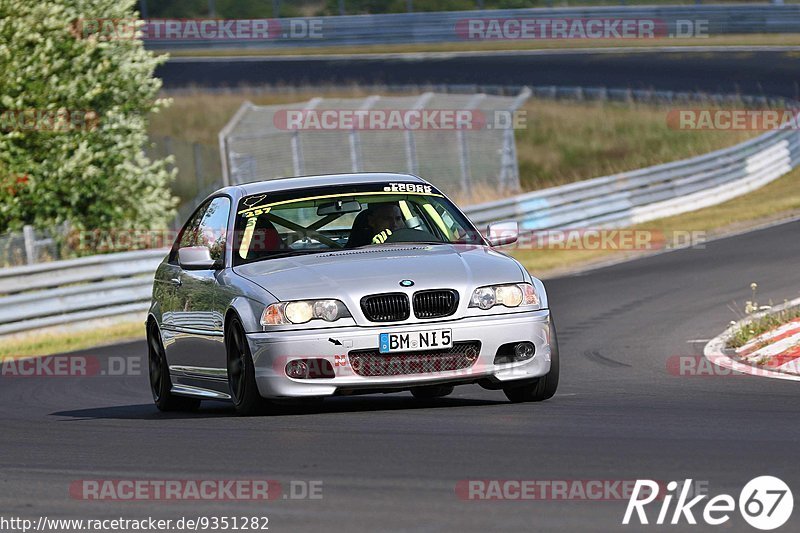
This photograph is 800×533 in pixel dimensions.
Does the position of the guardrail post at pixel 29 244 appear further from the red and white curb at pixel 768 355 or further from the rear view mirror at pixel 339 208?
the rear view mirror at pixel 339 208

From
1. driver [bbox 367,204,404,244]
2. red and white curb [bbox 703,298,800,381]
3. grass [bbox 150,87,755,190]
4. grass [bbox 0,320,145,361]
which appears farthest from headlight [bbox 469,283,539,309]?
grass [bbox 150,87,755,190]

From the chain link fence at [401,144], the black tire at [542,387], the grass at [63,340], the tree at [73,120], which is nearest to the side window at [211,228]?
the black tire at [542,387]

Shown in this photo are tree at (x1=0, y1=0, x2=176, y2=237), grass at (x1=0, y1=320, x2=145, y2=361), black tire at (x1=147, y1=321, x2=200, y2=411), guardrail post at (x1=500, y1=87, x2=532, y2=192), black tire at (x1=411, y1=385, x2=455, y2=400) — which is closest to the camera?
black tire at (x1=411, y1=385, x2=455, y2=400)

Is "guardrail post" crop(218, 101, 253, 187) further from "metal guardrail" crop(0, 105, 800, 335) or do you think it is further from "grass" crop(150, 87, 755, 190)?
"grass" crop(150, 87, 755, 190)

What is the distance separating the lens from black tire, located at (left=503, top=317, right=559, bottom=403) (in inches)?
378

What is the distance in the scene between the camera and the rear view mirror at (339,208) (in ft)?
33.9

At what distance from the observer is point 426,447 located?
759 cm

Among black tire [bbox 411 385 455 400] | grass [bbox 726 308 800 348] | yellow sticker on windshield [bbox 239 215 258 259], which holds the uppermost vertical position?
yellow sticker on windshield [bbox 239 215 258 259]

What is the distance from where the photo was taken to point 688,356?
43.0ft

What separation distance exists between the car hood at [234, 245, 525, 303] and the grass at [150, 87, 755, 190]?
2674 centimetres

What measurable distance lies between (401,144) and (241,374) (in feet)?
71.3

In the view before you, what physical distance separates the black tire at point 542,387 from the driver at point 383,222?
1.28m

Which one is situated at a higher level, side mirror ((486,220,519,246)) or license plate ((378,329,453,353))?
side mirror ((486,220,519,246))

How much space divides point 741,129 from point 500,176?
26.0 feet
